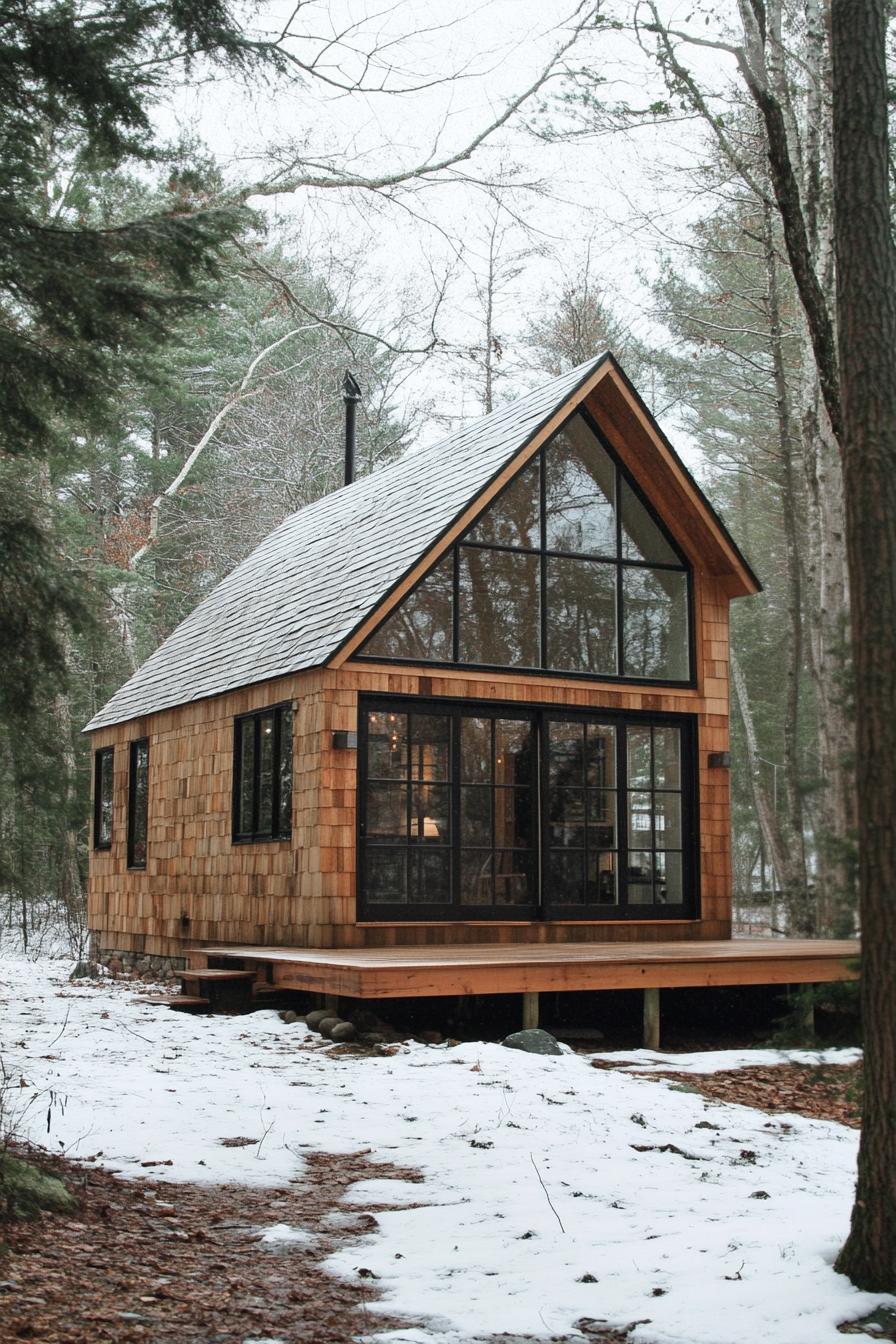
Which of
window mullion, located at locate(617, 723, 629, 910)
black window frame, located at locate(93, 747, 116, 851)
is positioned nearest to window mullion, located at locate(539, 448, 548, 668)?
window mullion, located at locate(617, 723, 629, 910)

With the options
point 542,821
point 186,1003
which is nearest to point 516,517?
point 542,821

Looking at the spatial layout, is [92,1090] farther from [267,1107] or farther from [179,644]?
[179,644]

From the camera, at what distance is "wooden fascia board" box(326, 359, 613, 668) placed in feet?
35.5

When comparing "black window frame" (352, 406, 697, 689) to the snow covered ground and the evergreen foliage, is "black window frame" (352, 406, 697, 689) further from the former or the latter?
the evergreen foliage

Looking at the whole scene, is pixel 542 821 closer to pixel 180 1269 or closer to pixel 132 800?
pixel 132 800

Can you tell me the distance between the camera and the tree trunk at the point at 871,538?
395cm

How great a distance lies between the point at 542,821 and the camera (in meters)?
11.8

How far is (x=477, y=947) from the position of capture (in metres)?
10.8

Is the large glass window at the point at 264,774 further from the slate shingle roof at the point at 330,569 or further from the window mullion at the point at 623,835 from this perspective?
the window mullion at the point at 623,835

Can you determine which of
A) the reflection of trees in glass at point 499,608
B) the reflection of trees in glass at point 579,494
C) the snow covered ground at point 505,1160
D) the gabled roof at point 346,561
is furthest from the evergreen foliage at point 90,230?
Result: the reflection of trees in glass at point 579,494

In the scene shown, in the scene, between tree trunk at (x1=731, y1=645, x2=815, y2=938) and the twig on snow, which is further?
tree trunk at (x1=731, y1=645, x2=815, y2=938)

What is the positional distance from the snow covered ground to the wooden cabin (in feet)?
7.24

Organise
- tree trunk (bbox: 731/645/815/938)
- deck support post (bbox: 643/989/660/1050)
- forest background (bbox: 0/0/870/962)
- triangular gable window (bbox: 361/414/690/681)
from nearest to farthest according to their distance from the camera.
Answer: forest background (bbox: 0/0/870/962) → deck support post (bbox: 643/989/660/1050) → triangular gable window (bbox: 361/414/690/681) → tree trunk (bbox: 731/645/815/938)

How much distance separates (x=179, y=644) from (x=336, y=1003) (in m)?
8.34
